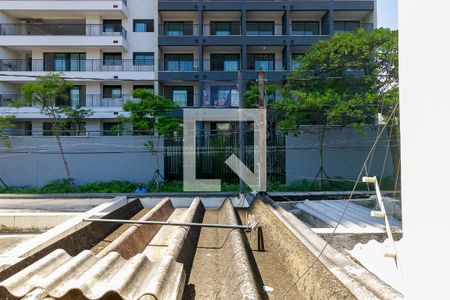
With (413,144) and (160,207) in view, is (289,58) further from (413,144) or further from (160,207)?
(413,144)

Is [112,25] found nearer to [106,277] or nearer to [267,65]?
[267,65]

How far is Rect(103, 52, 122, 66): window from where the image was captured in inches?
882

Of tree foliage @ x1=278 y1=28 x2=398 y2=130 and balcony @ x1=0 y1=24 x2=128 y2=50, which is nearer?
tree foliage @ x1=278 y1=28 x2=398 y2=130

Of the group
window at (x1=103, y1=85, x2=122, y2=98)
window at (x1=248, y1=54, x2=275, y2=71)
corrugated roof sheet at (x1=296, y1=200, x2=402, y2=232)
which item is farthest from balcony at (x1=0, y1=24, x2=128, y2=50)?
corrugated roof sheet at (x1=296, y1=200, x2=402, y2=232)

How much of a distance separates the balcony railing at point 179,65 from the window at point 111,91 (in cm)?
319

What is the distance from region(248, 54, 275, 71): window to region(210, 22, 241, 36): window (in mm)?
1993

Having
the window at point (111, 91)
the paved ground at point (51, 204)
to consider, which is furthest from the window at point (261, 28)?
the paved ground at point (51, 204)

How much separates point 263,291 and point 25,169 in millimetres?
16197

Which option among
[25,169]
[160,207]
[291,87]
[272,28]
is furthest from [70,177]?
[272,28]

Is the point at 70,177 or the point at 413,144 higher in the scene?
the point at 413,144

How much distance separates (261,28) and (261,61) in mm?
2357

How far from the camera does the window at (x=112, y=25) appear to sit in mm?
22719

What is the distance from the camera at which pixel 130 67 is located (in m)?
22.2

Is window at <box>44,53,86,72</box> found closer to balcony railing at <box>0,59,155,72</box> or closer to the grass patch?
balcony railing at <box>0,59,155,72</box>
